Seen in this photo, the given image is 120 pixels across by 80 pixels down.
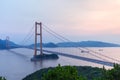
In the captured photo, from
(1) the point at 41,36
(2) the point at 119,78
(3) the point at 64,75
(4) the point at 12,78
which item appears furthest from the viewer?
(1) the point at 41,36

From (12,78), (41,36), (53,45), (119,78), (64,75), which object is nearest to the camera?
(64,75)

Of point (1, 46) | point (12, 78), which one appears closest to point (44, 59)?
point (12, 78)

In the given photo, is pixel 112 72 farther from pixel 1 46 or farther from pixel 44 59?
pixel 1 46

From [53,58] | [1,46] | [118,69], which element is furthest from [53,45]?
[118,69]

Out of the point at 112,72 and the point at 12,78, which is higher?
the point at 112,72

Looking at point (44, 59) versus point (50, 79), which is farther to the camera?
point (44, 59)

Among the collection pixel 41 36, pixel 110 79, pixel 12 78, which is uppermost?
pixel 41 36

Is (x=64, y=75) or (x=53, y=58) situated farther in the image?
(x=53, y=58)

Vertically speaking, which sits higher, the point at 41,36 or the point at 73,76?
the point at 41,36

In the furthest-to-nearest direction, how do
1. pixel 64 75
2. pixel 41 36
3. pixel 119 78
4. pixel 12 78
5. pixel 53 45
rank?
pixel 53 45 → pixel 41 36 → pixel 12 78 → pixel 119 78 → pixel 64 75
